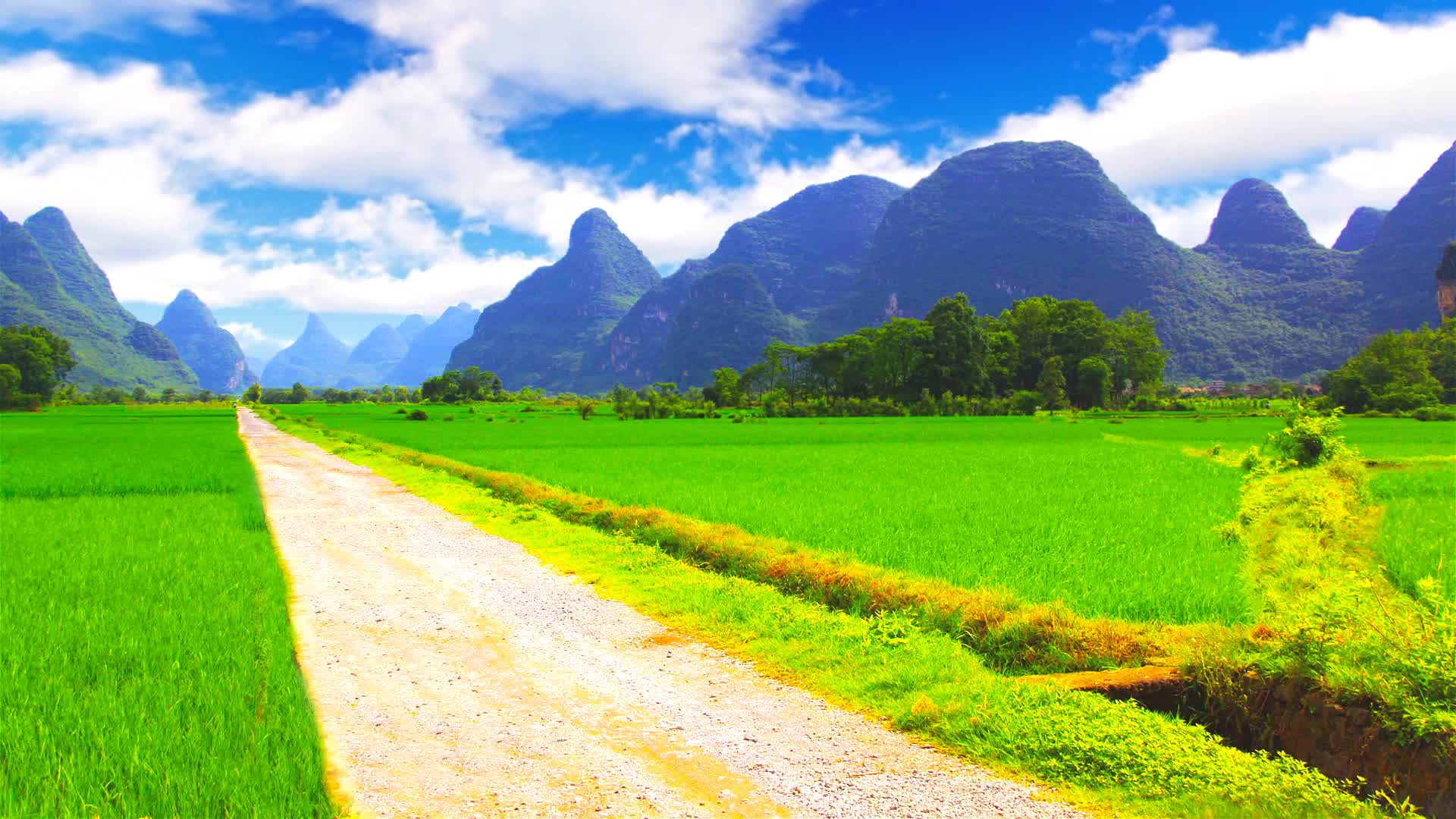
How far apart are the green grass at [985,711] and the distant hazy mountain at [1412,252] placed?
145031mm

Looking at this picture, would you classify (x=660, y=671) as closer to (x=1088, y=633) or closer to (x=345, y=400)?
(x=1088, y=633)

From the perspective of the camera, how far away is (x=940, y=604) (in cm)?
613

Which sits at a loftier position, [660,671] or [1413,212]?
[1413,212]

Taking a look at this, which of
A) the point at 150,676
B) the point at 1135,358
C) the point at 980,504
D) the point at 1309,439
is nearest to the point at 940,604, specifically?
the point at 150,676

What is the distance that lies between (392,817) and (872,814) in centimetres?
226

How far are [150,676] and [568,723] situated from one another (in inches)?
113

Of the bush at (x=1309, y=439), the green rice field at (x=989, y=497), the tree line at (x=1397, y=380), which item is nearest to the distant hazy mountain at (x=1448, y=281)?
the tree line at (x=1397, y=380)

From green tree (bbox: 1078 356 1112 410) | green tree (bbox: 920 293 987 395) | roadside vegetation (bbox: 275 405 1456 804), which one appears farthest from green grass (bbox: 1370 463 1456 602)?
green tree (bbox: 1078 356 1112 410)

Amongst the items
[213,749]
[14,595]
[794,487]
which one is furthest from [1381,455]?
[14,595]

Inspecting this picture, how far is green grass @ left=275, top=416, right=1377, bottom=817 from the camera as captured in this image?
3.48 m

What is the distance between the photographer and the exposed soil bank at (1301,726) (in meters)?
3.52

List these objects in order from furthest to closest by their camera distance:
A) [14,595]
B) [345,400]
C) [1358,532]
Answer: [345,400]
[1358,532]
[14,595]

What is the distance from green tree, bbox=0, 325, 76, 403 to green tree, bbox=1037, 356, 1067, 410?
10653 cm

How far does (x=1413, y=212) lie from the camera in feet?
464
